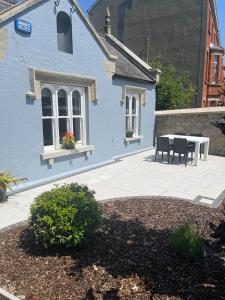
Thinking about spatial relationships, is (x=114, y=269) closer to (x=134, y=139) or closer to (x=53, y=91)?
(x=53, y=91)

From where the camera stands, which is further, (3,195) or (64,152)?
(64,152)

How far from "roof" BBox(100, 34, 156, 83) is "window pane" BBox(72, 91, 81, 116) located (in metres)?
3.50

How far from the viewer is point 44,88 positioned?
7.64 meters

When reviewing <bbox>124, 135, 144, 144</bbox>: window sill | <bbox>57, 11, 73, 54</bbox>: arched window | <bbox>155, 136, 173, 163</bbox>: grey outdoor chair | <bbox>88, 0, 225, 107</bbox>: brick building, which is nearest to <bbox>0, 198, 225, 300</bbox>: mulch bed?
<bbox>57, 11, 73, 54</bbox>: arched window

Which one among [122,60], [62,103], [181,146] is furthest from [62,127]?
[122,60]

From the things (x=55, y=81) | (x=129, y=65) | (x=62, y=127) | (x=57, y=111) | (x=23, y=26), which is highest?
(x=129, y=65)

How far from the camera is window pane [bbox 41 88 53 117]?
7675 millimetres

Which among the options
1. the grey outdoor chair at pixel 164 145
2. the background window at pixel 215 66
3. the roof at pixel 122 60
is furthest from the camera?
the background window at pixel 215 66

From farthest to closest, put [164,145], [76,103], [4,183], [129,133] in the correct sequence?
[129,133] < [164,145] < [76,103] < [4,183]

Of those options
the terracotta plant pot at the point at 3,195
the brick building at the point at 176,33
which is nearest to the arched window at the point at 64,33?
the terracotta plant pot at the point at 3,195

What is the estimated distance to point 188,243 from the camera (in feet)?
11.9

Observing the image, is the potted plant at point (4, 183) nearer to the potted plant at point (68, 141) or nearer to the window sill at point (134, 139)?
the potted plant at point (68, 141)

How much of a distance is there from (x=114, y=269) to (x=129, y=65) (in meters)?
11.5

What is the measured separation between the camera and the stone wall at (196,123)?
1279cm
